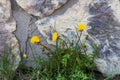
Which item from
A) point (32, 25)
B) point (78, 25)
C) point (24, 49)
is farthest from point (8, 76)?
point (78, 25)

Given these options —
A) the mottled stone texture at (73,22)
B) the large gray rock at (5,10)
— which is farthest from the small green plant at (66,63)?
the large gray rock at (5,10)

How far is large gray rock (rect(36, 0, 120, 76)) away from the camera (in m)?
1.96

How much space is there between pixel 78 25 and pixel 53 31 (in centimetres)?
17

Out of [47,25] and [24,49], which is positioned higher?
[47,25]

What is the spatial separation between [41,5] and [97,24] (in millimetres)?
336

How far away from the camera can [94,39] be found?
6.66 feet

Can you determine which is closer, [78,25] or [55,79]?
[78,25]

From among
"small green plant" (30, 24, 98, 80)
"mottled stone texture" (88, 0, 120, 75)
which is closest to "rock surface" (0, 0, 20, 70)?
"small green plant" (30, 24, 98, 80)

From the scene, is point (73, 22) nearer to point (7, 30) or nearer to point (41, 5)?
point (41, 5)

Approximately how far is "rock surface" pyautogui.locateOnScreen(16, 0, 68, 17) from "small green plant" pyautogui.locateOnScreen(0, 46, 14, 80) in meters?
0.28

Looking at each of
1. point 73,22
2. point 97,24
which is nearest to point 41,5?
point 73,22

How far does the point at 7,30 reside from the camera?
2068 mm

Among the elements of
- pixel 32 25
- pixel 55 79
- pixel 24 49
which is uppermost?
pixel 32 25

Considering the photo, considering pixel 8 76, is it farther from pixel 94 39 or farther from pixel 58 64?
pixel 94 39
